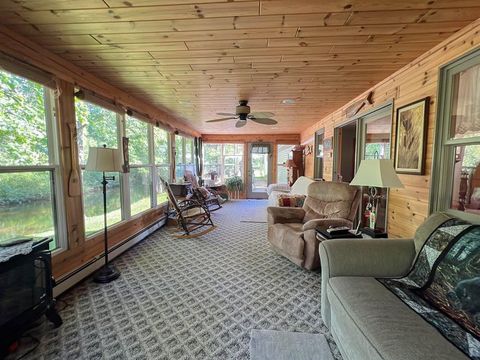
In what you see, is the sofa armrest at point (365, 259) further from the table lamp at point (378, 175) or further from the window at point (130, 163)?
the window at point (130, 163)

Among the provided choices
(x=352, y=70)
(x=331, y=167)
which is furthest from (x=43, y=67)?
(x=331, y=167)

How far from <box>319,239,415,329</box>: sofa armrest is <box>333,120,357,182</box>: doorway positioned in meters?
2.98

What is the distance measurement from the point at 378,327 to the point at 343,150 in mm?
3925

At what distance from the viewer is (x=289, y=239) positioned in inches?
105

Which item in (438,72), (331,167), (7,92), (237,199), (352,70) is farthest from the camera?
(237,199)

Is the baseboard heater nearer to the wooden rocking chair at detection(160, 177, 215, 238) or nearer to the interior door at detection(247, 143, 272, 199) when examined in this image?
the wooden rocking chair at detection(160, 177, 215, 238)

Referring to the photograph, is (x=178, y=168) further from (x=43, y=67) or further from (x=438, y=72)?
(x=438, y=72)

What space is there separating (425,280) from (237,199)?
6.59 m

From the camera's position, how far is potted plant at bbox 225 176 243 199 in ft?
25.7

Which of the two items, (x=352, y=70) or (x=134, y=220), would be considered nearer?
Result: (x=352, y=70)

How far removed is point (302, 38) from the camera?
1834 mm

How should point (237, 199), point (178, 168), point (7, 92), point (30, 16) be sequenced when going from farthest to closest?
point (237, 199)
point (178, 168)
point (7, 92)
point (30, 16)

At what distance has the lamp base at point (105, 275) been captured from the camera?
2.37 meters

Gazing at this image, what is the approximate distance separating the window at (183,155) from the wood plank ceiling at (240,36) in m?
2.79
